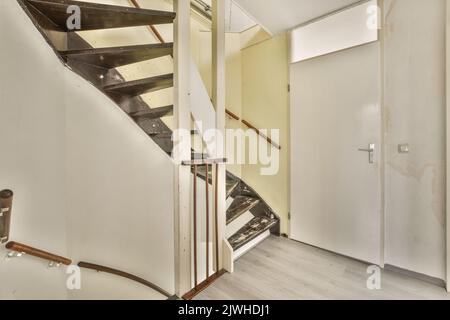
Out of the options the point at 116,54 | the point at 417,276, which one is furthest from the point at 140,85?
the point at 417,276

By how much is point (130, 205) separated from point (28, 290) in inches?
24.9

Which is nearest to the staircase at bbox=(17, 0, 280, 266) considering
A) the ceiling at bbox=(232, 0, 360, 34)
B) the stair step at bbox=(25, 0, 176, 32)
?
the stair step at bbox=(25, 0, 176, 32)

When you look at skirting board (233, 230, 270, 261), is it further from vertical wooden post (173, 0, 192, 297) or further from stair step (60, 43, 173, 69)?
stair step (60, 43, 173, 69)

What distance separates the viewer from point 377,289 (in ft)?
5.71

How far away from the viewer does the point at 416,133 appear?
1.85 metres

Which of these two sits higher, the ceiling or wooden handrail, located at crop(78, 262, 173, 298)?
the ceiling

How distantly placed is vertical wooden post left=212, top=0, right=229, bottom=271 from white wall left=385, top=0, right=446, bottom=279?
4.86ft

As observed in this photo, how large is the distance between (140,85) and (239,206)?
1.74 meters

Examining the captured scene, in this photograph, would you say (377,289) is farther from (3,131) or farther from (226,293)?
(3,131)

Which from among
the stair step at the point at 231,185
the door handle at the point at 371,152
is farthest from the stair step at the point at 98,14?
the door handle at the point at 371,152

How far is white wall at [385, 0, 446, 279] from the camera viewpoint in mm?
1751

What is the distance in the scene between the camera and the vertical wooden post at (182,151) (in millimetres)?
1534
